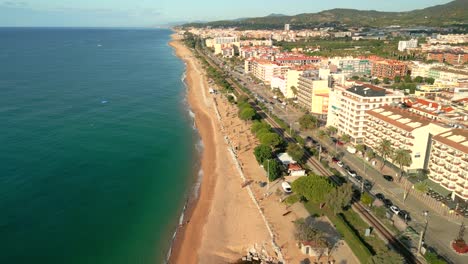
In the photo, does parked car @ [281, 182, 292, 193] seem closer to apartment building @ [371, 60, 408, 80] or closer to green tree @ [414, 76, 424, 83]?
green tree @ [414, 76, 424, 83]

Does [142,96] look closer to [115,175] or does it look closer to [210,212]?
[115,175]

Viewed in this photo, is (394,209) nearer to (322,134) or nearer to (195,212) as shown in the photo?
(195,212)

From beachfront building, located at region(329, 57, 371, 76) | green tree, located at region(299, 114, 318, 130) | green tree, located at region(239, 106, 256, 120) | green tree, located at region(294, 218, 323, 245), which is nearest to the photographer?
green tree, located at region(294, 218, 323, 245)

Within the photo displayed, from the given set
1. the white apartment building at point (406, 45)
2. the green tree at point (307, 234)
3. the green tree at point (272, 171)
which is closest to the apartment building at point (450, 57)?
the white apartment building at point (406, 45)


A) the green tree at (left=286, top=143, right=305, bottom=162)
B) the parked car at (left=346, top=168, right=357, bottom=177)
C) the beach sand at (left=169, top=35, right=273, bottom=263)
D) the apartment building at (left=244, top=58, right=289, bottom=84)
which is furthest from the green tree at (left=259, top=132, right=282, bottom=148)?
the apartment building at (left=244, top=58, right=289, bottom=84)

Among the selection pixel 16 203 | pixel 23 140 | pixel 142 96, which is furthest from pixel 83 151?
pixel 142 96

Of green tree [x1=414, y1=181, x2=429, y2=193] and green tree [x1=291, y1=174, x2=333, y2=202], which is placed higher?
green tree [x1=291, y1=174, x2=333, y2=202]
